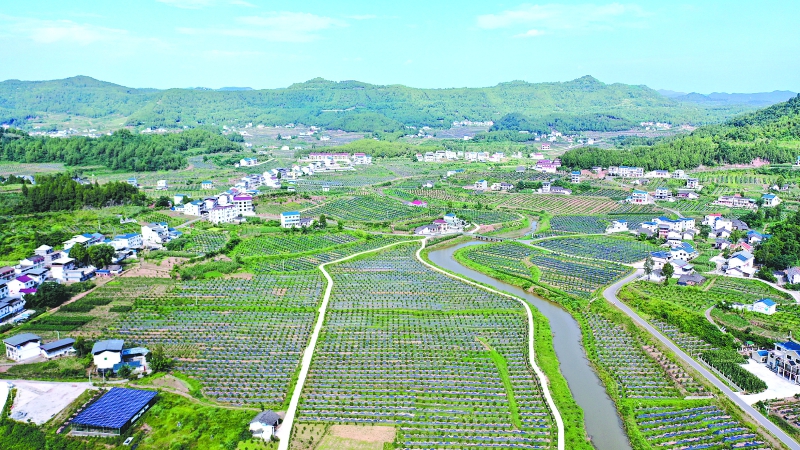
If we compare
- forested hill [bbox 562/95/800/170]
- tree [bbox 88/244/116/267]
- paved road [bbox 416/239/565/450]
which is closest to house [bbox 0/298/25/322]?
tree [bbox 88/244/116/267]

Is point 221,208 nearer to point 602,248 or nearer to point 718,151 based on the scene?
point 602,248

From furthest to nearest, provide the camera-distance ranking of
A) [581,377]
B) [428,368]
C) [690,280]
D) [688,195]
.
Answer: [688,195] → [690,280] → [428,368] → [581,377]

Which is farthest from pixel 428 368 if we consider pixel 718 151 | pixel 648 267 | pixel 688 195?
pixel 718 151

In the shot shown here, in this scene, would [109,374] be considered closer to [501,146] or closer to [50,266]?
[50,266]

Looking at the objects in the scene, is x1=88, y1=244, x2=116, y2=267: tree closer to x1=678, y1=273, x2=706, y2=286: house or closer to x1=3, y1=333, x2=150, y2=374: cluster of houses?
x1=3, y1=333, x2=150, y2=374: cluster of houses

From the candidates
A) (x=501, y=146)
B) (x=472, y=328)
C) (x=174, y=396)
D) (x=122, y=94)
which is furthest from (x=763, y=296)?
(x=122, y=94)
